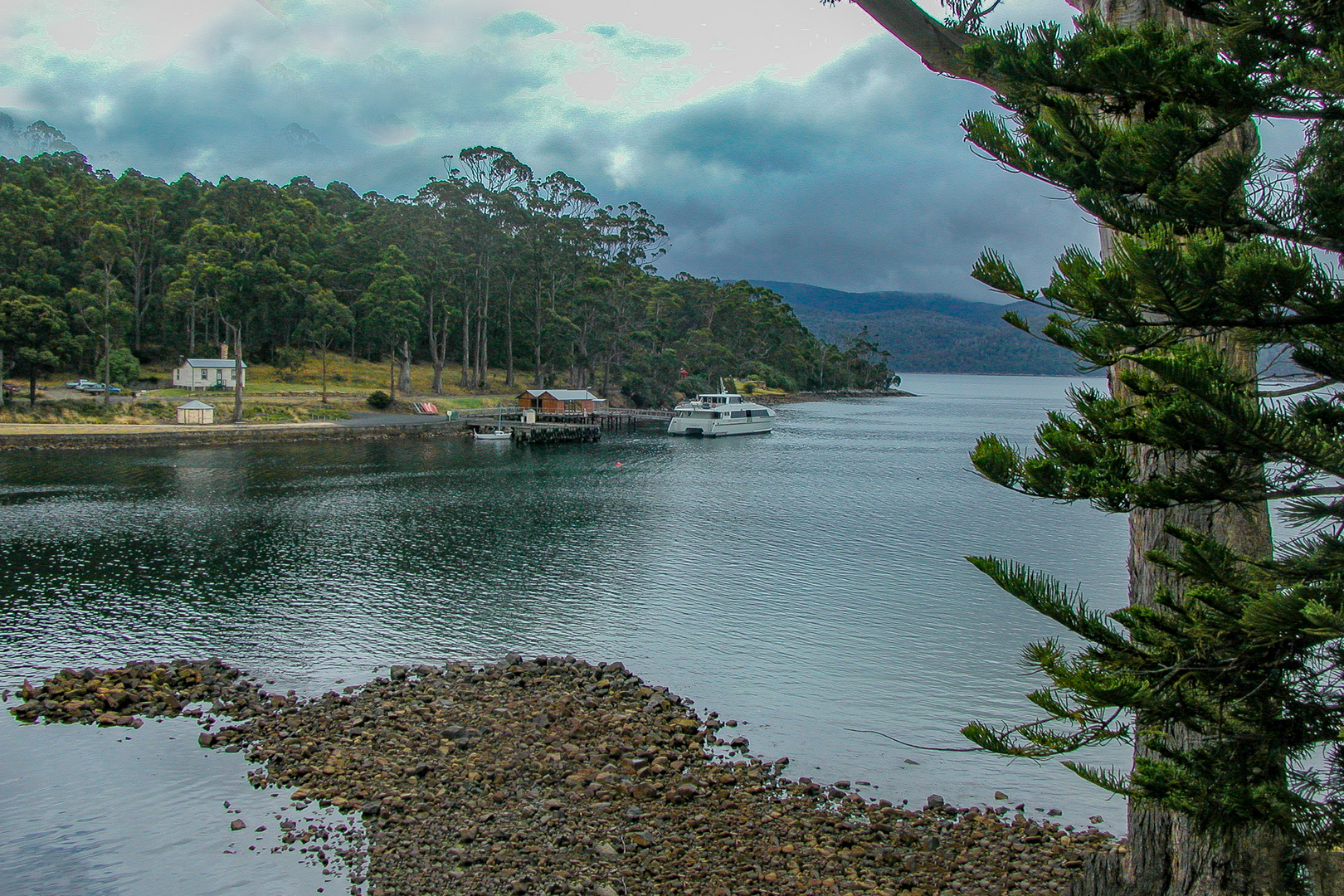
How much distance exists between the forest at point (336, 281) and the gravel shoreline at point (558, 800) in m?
50.1

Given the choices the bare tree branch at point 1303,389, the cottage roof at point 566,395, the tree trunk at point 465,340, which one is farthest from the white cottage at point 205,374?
the bare tree branch at point 1303,389

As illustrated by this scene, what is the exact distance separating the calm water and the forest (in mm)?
23740

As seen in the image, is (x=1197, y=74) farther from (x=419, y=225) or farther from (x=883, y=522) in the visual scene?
(x=419, y=225)

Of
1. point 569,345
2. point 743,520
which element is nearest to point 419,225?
point 569,345

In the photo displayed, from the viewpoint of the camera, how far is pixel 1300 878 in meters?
4.73

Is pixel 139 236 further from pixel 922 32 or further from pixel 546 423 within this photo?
pixel 922 32

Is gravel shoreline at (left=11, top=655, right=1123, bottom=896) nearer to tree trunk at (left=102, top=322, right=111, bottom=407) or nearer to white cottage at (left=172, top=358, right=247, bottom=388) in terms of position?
tree trunk at (left=102, top=322, right=111, bottom=407)

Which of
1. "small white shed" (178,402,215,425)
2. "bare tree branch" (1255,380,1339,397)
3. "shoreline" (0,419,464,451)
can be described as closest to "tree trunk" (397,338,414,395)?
"shoreline" (0,419,464,451)

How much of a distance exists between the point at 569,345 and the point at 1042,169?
77.4 meters

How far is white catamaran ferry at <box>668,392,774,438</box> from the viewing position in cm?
6347

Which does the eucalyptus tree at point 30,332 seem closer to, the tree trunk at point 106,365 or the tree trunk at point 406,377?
the tree trunk at point 106,365

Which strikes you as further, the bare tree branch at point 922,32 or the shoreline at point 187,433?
the shoreline at point 187,433

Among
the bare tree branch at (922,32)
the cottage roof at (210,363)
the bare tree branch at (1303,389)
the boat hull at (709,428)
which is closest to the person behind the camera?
the bare tree branch at (1303,389)

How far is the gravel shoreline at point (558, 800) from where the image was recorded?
7.98 meters
